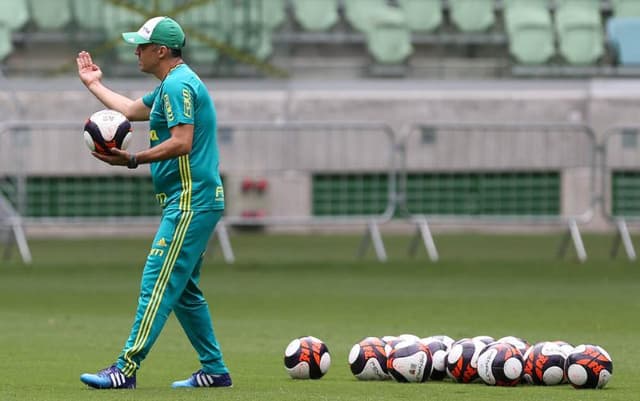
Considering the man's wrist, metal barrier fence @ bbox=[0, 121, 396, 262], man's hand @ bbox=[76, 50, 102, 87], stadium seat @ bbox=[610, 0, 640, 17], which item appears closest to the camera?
the man's wrist

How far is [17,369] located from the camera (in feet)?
31.7

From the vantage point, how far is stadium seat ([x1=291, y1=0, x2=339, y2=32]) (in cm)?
2648

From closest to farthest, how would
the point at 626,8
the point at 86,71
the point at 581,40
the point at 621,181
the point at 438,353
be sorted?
1. the point at 438,353
2. the point at 86,71
3. the point at 621,181
4. the point at 581,40
5. the point at 626,8

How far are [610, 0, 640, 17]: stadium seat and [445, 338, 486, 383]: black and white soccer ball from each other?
1992 centimetres

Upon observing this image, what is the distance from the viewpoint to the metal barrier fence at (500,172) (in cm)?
2048

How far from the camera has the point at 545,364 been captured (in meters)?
8.77

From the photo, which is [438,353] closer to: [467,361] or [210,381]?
[467,361]

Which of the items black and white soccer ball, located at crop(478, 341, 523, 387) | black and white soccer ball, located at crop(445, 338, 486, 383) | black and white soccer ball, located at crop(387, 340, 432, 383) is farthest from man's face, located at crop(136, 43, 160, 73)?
black and white soccer ball, located at crop(478, 341, 523, 387)

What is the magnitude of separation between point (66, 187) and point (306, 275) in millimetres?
3748

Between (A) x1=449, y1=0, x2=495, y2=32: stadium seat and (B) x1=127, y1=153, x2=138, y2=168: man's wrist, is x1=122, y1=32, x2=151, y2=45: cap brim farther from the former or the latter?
(A) x1=449, y1=0, x2=495, y2=32: stadium seat

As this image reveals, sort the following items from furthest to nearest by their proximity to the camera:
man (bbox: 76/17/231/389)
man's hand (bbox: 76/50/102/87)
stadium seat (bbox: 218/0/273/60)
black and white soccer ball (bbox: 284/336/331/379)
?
stadium seat (bbox: 218/0/273/60) → man's hand (bbox: 76/50/102/87) → black and white soccer ball (bbox: 284/336/331/379) → man (bbox: 76/17/231/389)

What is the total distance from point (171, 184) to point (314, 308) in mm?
6386

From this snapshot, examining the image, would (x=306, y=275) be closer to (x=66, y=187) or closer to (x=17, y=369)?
(x=66, y=187)

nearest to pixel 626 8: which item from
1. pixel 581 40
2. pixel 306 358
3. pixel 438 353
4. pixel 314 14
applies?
pixel 581 40
